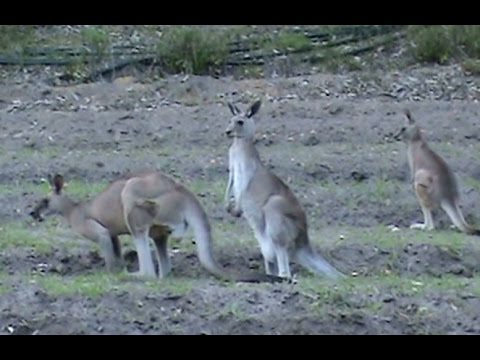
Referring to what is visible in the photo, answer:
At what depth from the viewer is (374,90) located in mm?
20094

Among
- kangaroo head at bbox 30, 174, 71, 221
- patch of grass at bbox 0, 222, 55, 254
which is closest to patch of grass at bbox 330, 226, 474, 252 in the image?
kangaroo head at bbox 30, 174, 71, 221

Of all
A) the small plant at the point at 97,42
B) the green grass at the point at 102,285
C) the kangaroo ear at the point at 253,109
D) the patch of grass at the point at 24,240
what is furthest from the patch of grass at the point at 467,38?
the green grass at the point at 102,285

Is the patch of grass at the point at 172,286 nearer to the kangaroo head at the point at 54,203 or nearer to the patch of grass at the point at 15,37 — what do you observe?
the kangaroo head at the point at 54,203

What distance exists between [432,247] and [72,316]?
12.2 ft

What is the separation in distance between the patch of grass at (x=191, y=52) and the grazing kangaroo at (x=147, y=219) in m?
9.15

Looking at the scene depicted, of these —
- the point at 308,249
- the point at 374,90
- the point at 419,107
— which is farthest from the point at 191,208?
the point at 374,90

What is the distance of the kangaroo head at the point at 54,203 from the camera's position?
12469 mm

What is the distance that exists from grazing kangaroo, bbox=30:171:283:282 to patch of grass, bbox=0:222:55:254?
49cm

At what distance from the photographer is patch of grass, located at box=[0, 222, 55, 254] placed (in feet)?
40.4

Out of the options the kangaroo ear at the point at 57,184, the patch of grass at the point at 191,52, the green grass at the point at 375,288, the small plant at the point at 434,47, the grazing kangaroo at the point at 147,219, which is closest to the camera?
the green grass at the point at 375,288

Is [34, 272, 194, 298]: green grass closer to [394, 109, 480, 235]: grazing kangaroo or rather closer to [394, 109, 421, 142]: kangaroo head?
[394, 109, 480, 235]: grazing kangaroo

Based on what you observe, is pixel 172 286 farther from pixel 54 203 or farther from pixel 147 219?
pixel 54 203

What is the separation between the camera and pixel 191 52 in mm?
21203

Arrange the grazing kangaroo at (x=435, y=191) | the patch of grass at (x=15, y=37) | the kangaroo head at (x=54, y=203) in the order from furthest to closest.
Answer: the patch of grass at (x=15, y=37) → the grazing kangaroo at (x=435, y=191) → the kangaroo head at (x=54, y=203)
